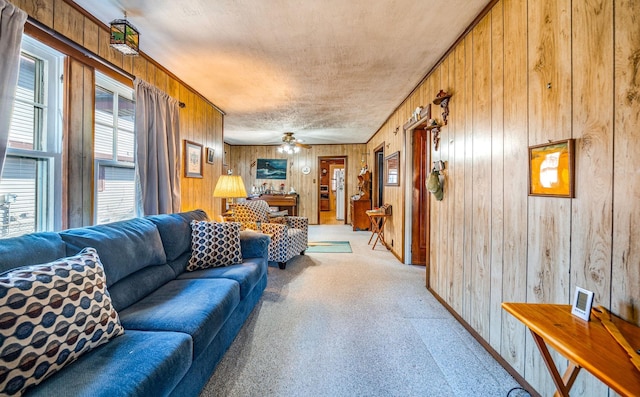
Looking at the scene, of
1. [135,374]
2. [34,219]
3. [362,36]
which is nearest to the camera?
[135,374]

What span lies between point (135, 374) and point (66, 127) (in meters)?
1.86

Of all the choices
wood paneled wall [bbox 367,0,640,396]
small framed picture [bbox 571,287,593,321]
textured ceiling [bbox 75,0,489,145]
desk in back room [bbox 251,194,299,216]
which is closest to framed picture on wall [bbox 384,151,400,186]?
textured ceiling [bbox 75,0,489,145]

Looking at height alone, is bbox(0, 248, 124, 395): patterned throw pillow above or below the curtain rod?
below


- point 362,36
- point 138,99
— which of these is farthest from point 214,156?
point 362,36

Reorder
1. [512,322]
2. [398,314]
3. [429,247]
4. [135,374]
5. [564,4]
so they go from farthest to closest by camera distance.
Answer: [429,247] → [398,314] → [512,322] → [564,4] → [135,374]

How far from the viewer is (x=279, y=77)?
3127mm

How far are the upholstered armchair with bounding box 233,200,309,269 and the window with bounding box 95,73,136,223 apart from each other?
1698mm

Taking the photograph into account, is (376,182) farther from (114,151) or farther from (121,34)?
(121,34)

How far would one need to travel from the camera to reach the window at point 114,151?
224 cm

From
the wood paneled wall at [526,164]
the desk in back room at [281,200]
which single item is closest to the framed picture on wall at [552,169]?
the wood paneled wall at [526,164]

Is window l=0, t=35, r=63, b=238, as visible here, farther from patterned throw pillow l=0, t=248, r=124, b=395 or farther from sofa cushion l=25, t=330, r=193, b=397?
sofa cushion l=25, t=330, r=193, b=397

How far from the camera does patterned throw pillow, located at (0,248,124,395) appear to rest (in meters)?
0.91

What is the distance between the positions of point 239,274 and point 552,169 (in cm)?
217

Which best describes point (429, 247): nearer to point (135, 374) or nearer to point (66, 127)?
point (135, 374)
